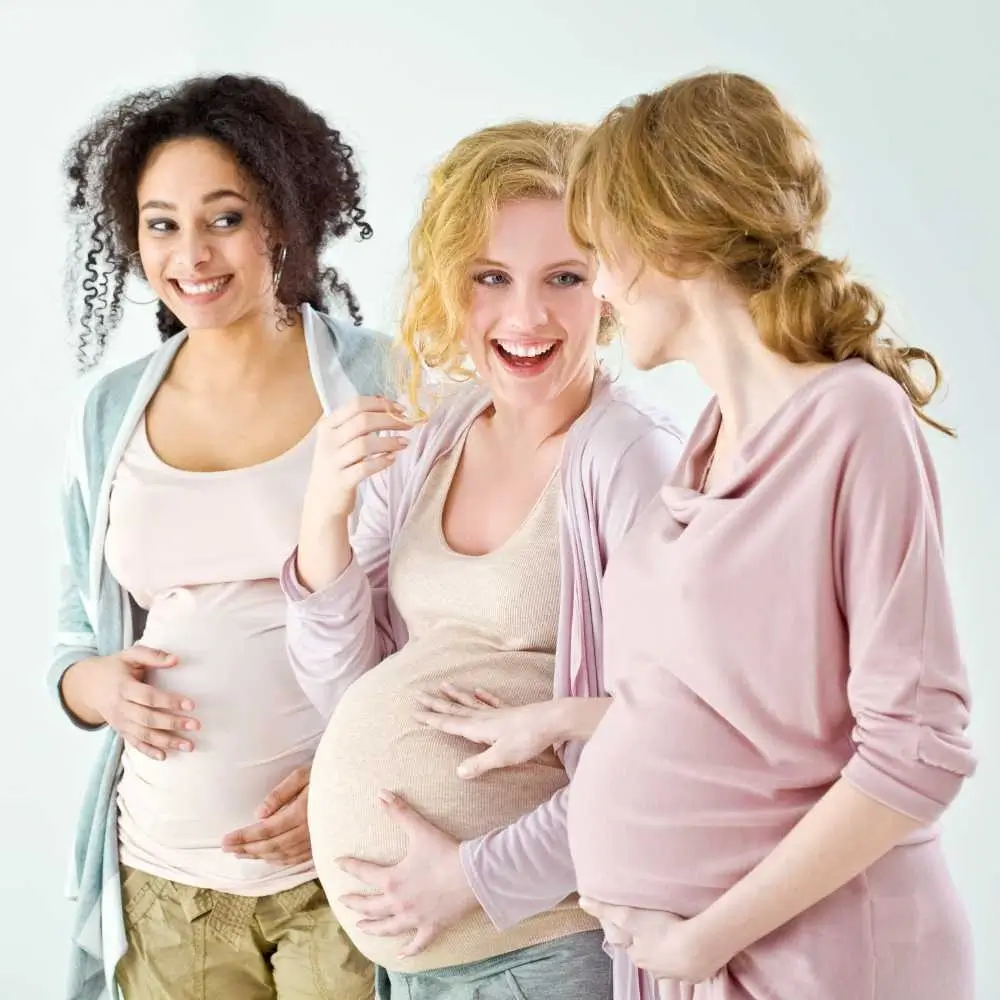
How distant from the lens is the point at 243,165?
184cm

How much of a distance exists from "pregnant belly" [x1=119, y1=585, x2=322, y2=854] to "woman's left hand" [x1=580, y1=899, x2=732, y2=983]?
67cm

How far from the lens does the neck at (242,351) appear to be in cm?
192

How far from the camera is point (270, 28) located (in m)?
2.75

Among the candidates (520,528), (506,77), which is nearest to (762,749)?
(520,528)

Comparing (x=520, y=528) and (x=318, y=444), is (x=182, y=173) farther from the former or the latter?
(x=520, y=528)

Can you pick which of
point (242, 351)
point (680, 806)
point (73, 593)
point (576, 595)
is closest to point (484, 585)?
point (576, 595)

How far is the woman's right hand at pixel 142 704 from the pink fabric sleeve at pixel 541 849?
1.70 ft

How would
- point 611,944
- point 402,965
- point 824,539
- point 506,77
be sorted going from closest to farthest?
1. point 824,539
2. point 611,944
3. point 402,965
4. point 506,77

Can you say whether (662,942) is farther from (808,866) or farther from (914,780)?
(914,780)

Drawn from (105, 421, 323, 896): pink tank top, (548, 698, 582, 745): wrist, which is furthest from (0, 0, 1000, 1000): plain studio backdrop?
(548, 698, 582, 745): wrist

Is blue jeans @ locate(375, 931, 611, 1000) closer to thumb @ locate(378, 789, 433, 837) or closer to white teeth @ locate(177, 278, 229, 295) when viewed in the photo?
thumb @ locate(378, 789, 433, 837)

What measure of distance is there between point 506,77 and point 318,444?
1245 mm

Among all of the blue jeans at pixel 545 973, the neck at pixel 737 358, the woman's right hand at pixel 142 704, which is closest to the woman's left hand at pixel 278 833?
the woman's right hand at pixel 142 704

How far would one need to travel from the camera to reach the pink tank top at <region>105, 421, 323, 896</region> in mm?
1815
